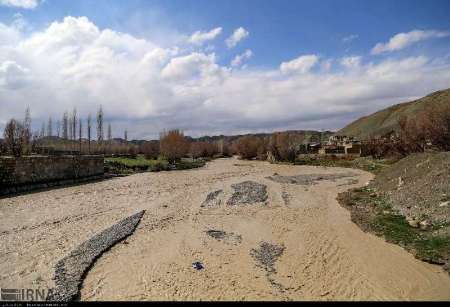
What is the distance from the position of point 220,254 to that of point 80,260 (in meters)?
4.73

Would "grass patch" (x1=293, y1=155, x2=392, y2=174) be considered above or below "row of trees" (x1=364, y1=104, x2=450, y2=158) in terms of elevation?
below

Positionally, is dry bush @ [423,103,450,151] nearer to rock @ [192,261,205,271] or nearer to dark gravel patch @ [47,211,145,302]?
rock @ [192,261,205,271]

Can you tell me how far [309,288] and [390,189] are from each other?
16166mm

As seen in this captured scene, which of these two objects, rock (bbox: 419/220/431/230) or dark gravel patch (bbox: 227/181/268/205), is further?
dark gravel patch (bbox: 227/181/268/205)

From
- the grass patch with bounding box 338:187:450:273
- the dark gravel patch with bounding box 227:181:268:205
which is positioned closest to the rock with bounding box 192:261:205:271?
the grass patch with bounding box 338:187:450:273

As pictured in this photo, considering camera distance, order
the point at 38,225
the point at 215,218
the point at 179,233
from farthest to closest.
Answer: the point at 215,218, the point at 38,225, the point at 179,233

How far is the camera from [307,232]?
1456cm

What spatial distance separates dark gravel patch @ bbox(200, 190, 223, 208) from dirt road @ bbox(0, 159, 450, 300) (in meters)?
0.20

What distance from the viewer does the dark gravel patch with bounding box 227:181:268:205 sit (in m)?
21.6

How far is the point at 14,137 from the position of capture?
41688 millimetres

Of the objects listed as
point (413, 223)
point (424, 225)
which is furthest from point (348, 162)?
point (424, 225)

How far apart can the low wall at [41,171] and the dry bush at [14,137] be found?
378 inches
